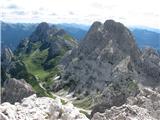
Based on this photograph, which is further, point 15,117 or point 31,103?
point 31,103

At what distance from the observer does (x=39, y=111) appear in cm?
5481

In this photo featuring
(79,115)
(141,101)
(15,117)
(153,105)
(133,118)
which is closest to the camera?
(15,117)

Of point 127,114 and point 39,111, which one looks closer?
point 127,114

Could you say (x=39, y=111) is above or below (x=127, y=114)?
below

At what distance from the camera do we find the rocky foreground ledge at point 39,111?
48812 millimetres

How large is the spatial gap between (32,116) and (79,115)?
7.36 m

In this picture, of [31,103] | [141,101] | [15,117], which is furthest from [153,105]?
[15,117]

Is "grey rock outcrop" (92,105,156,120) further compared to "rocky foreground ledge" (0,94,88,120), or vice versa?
"grey rock outcrop" (92,105,156,120)

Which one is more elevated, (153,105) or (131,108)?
(131,108)

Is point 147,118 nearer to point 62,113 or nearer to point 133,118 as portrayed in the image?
point 133,118

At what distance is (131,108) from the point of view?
54750mm

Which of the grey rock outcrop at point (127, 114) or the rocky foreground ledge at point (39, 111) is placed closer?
the rocky foreground ledge at point (39, 111)

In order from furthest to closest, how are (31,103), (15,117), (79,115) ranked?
(31,103) → (79,115) → (15,117)

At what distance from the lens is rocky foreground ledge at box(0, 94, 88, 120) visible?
160 ft
